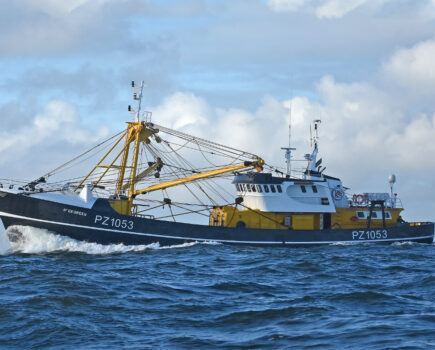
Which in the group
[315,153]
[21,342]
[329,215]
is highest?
[315,153]

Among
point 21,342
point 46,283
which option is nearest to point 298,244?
point 46,283

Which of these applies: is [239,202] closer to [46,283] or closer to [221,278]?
[221,278]

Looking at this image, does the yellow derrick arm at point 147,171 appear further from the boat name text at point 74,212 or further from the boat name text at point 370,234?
the boat name text at point 370,234

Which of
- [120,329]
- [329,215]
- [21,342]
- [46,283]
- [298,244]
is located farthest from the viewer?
[329,215]

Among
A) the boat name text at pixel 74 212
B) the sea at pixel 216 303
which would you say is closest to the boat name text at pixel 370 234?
the sea at pixel 216 303

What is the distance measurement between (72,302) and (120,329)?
3.23 m

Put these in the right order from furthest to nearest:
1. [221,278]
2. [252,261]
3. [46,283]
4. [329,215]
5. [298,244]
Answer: [329,215] → [298,244] → [252,261] → [221,278] → [46,283]

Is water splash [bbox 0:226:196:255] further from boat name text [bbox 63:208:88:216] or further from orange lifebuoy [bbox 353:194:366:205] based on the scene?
orange lifebuoy [bbox 353:194:366:205]

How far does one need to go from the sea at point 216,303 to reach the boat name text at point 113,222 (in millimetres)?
4729

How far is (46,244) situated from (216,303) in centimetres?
1790

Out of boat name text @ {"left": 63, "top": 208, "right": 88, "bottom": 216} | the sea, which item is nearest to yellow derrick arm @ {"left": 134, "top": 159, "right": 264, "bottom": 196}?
boat name text @ {"left": 63, "top": 208, "right": 88, "bottom": 216}

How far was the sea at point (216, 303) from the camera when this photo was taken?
41.8 ft

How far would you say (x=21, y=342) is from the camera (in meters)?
12.7

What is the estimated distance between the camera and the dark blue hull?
3225cm
